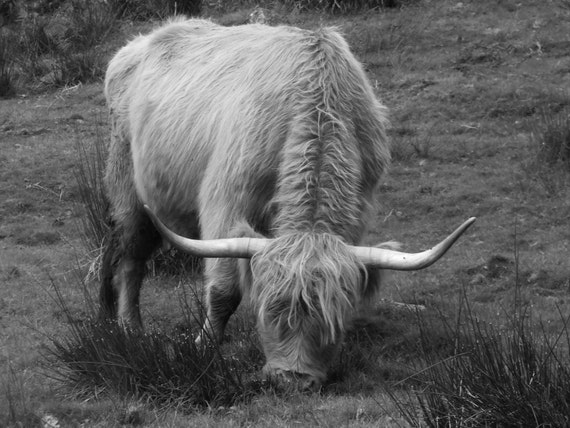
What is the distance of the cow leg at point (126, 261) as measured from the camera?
786 cm

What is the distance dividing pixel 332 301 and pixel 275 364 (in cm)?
43

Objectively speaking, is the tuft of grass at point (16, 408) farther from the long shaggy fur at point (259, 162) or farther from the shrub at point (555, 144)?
the shrub at point (555, 144)

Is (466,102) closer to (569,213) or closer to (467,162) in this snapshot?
(467,162)

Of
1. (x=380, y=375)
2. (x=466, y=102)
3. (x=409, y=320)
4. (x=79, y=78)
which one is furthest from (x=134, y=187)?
(x=79, y=78)

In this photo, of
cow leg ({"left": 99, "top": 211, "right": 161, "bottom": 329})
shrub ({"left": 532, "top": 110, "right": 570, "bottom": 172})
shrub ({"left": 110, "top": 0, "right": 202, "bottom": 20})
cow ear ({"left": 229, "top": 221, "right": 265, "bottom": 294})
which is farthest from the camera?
shrub ({"left": 110, "top": 0, "right": 202, "bottom": 20})

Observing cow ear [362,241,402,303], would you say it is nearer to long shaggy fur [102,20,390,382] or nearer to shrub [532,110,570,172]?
long shaggy fur [102,20,390,382]

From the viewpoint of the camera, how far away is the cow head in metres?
5.41

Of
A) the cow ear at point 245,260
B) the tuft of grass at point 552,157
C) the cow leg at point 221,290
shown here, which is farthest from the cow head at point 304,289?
the tuft of grass at point 552,157

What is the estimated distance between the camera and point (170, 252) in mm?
8469

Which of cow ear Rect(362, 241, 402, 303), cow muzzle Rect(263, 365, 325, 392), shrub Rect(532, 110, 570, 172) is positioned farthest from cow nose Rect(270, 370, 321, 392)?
shrub Rect(532, 110, 570, 172)

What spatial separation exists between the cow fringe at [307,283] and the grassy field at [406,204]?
0.37 m

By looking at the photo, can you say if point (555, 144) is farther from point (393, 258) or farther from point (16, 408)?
point (16, 408)

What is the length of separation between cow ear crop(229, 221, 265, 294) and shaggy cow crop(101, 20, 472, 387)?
0.04 feet

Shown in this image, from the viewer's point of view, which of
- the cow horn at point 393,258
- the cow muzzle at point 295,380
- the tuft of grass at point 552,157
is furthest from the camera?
the tuft of grass at point 552,157
